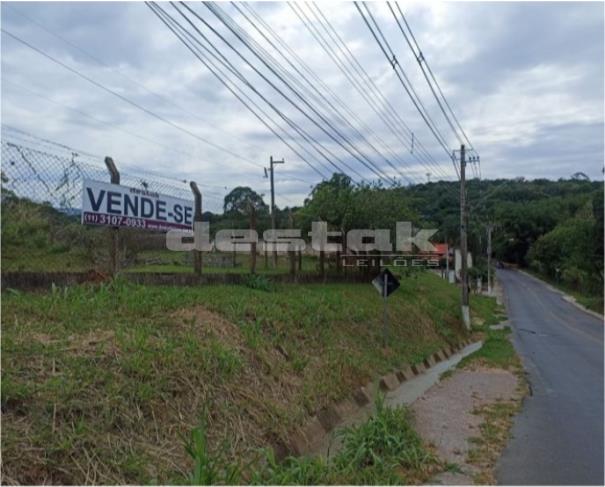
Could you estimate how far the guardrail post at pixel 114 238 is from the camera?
345 inches

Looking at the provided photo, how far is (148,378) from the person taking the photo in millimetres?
5477

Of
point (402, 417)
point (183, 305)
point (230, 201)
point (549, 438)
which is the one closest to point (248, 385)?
point (183, 305)

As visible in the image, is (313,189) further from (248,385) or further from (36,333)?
(36,333)

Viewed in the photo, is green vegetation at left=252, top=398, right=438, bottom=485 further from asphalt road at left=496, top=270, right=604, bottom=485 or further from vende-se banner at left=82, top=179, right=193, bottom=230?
vende-se banner at left=82, top=179, right=193, bottom=230

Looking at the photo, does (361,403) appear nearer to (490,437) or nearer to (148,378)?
(490,437)

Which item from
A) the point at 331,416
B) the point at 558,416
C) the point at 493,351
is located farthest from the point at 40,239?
the point at 493,351

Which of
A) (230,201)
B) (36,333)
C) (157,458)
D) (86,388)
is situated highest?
(230,201)

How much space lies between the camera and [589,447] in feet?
25.7

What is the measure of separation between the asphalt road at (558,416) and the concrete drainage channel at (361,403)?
2.16 meters

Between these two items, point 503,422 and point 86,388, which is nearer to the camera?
point 86,388

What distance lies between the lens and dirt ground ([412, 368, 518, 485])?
6.94 m

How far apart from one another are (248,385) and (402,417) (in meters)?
2.27

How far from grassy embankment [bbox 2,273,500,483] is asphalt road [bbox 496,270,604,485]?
2889mm

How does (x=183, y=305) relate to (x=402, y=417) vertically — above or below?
above
